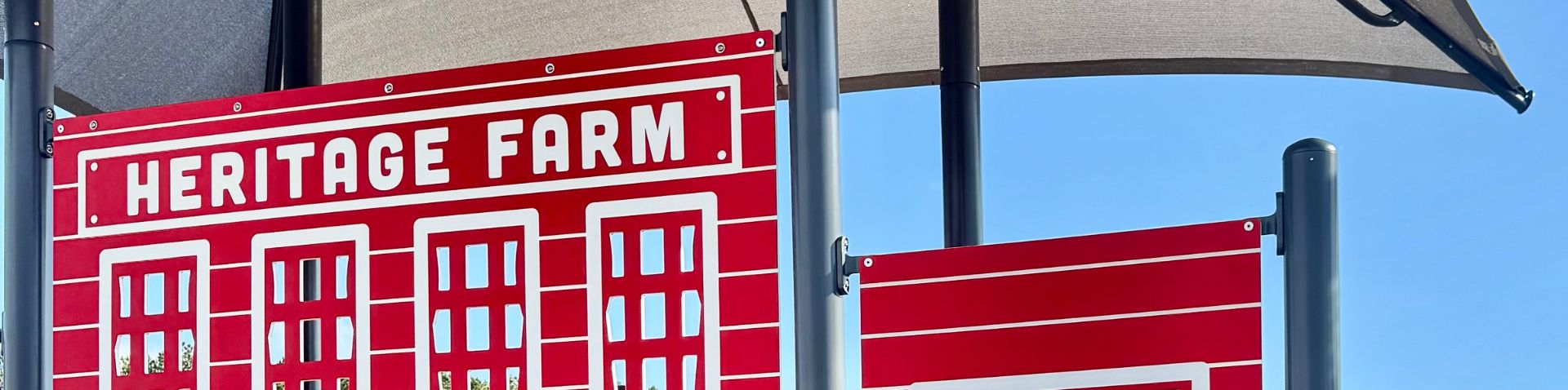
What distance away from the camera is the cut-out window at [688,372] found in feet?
7.78

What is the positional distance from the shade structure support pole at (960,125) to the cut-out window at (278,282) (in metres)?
2.21

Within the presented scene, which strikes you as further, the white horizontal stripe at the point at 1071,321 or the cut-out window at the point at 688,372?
the cut-out window at the point at 688,372

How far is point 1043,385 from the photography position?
7.37ft

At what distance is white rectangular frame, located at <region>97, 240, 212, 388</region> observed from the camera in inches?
105

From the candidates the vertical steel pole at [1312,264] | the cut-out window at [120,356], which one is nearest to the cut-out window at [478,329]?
the cut-out window at [120,356]

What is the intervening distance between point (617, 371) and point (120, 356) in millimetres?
927

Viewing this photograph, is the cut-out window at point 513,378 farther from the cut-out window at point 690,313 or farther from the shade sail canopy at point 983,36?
the shade sail canopy at point 983,36

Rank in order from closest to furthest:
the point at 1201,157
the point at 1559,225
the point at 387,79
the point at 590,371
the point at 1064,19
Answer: the point at 590,371
the point at 387,79
the point at 1064,19
the point at 1559,225
the point at 1201,157

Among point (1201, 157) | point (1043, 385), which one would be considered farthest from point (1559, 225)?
point (1043, 385)

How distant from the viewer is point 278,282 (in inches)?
104

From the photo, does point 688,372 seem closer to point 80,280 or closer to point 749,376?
point 749,376

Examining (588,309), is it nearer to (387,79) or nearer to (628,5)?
(387,79)

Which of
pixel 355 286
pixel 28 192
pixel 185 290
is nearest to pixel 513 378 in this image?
pixel 355 286

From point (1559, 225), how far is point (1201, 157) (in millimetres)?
5624
